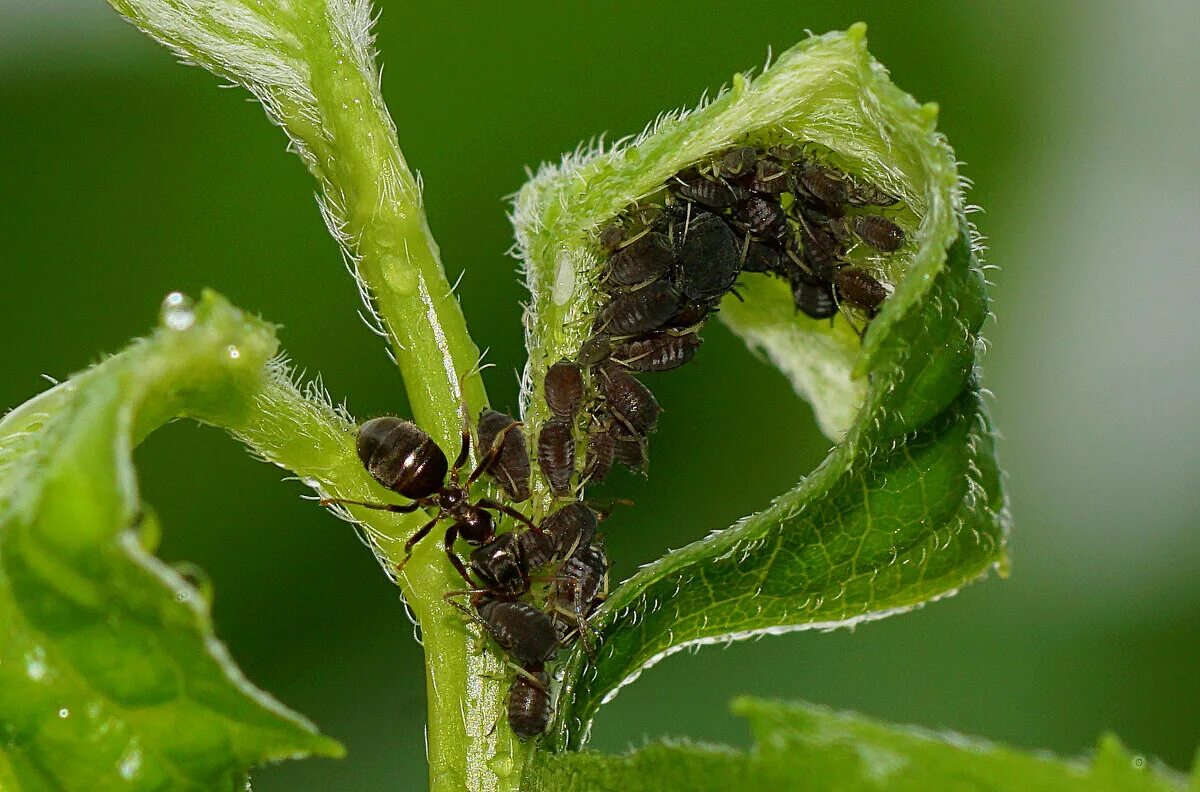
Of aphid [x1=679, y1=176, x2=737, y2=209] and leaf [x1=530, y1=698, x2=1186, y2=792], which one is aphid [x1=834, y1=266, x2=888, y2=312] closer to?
aphid [x1=679, y1=176, x2=737, y2=209]

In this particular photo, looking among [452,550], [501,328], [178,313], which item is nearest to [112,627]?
[178,313]

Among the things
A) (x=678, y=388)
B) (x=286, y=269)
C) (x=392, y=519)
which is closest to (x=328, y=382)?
(x=286, y=269)

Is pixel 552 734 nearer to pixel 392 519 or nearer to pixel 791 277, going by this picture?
pixel 392 519

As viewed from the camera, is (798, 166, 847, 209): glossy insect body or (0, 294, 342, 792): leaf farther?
(798, 166, 847, 209): glossy insect body

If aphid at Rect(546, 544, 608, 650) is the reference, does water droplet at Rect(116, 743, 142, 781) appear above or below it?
above

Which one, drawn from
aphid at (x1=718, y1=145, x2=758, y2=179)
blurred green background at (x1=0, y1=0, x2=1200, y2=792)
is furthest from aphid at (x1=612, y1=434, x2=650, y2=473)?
blurred green background at (x1=0, y1=0, x2=1200, y2=792)

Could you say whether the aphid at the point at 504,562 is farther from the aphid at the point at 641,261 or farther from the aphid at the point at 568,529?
the aphid at the point at 641,261

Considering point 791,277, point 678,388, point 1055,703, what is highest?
point 791,277
